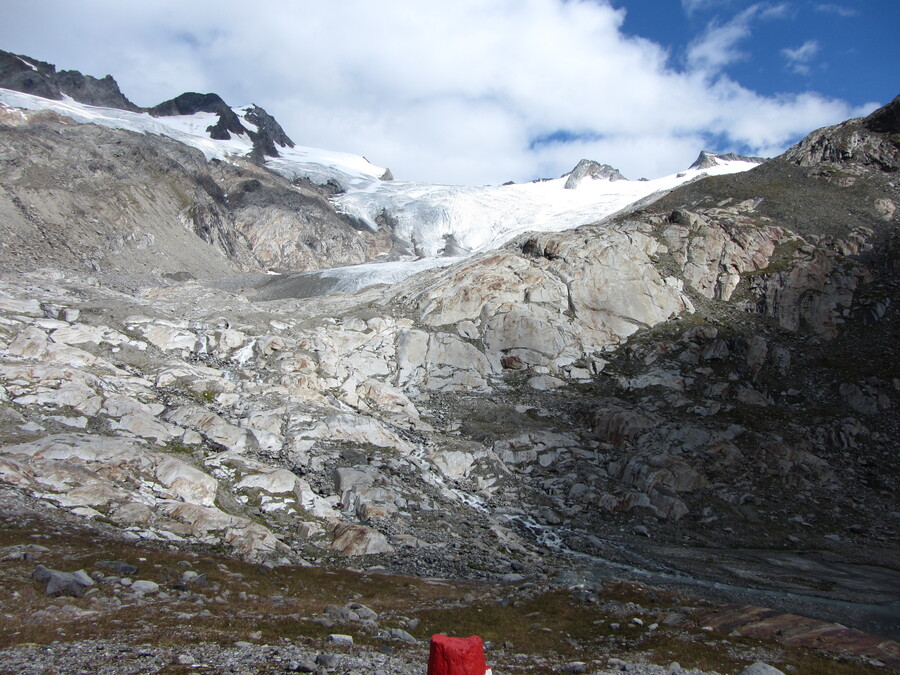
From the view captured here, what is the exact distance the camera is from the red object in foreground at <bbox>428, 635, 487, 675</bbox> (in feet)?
A: 25.8

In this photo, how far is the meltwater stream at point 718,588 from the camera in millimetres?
24656

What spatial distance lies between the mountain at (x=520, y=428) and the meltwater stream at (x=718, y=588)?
225 millimetres

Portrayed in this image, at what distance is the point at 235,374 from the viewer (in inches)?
1813

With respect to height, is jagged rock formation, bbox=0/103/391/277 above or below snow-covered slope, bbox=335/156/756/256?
below

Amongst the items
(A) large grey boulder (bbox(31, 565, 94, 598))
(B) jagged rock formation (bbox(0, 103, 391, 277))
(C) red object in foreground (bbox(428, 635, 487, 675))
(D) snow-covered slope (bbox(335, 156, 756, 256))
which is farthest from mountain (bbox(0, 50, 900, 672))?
(D) snow-covered slope (bbox(335, 156, 756, 256))

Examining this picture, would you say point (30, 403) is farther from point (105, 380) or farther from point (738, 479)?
point (738, 479)

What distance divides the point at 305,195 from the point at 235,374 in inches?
5262

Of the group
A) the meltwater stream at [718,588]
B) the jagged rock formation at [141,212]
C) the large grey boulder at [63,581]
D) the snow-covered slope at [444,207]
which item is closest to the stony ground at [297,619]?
the large grey boulder at [63,581]

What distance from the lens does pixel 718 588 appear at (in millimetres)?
28438

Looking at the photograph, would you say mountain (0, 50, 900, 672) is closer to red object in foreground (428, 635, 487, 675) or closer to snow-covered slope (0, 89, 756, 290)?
red object in foreground (428, 635, 487, 675)

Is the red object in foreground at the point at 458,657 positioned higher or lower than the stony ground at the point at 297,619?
higher

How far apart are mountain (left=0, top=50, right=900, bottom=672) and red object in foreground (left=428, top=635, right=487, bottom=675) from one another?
30.2 ft

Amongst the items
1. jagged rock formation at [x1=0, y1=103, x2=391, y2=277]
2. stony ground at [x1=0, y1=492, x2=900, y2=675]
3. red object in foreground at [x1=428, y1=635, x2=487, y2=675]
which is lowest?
stony ground at [x1=0, y1=492, x2=900, y2=675]

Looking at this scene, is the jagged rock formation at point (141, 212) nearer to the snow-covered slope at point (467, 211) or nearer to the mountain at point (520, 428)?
the mountain at point (520, 428)
